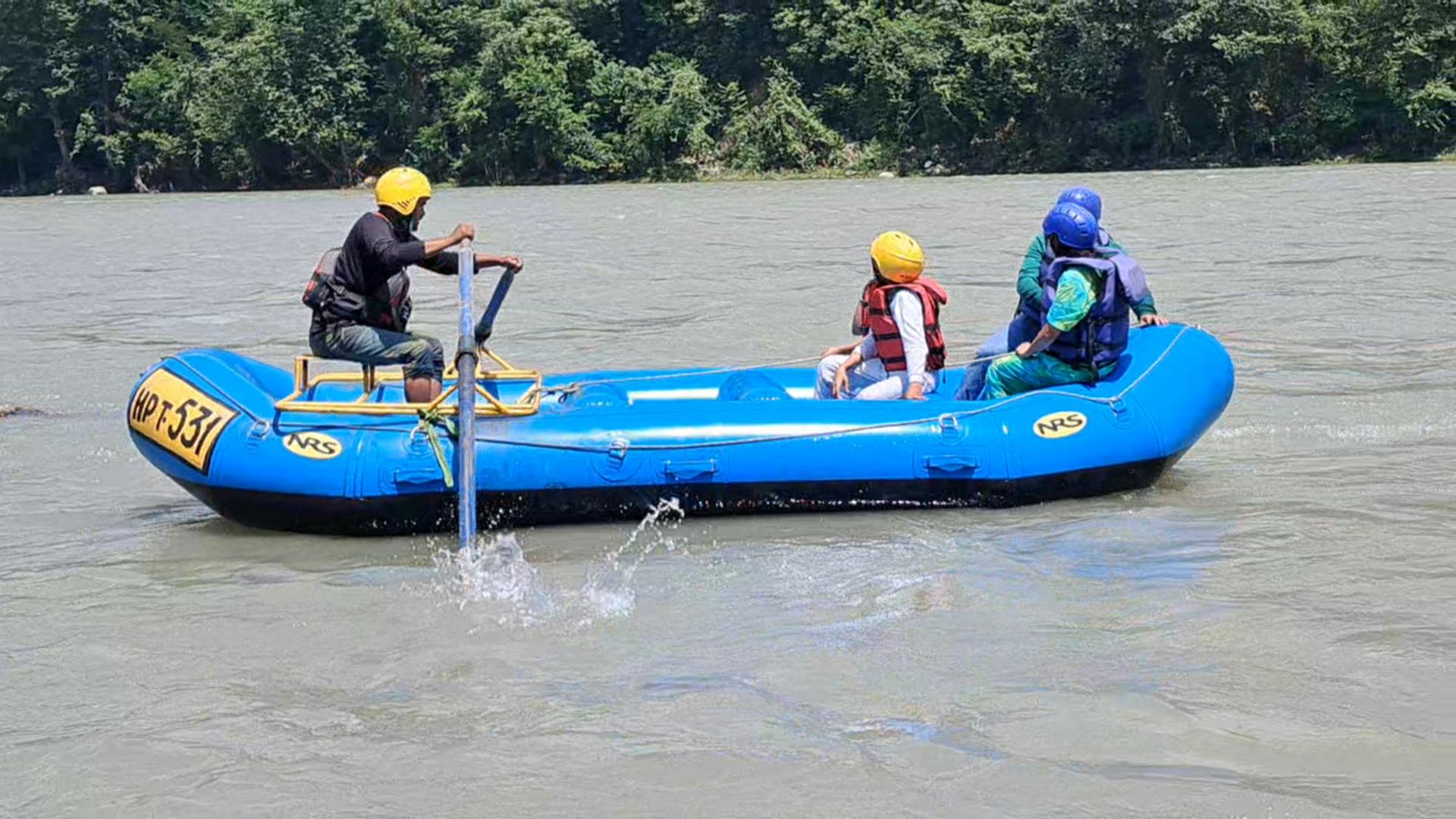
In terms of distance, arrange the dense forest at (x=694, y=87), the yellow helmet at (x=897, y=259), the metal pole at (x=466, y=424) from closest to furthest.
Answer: the metal pole at (x=466, y=424) → the yellow helmet at (x=897, y=259) → the dense forest at (x=694, y=87)

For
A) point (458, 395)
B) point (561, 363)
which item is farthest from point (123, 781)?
point (561, 363)

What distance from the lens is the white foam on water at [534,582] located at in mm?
5668

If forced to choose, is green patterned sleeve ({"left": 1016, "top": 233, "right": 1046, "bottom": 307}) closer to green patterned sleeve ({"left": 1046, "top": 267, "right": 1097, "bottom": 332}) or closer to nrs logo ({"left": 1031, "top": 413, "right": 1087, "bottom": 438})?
green patterned sleeve ({"left": 1046, "top": 267, "right": 1097, "bottom": 332})

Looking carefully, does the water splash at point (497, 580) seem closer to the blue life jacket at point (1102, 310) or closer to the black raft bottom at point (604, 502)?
the black raft bottom at point (604, 502)

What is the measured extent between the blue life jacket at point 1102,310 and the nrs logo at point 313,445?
280 cm

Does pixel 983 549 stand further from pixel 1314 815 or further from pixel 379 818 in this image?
pixel 379 818

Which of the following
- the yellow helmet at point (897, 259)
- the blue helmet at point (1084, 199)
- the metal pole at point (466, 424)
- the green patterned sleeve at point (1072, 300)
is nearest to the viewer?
the metal pole at point (466, 424)

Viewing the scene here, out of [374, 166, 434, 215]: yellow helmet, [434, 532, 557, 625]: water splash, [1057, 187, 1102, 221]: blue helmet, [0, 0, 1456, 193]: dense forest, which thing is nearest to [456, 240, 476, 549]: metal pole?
[434, 532, 557, 625]: water splash

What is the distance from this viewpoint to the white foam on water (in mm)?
5668

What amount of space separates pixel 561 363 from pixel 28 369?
355cm

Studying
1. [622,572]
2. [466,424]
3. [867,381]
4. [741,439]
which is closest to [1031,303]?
[867,381]

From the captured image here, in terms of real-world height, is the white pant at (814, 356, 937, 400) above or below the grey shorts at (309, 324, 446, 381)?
below

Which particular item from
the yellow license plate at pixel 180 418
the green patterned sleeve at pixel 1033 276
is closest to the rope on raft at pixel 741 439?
the yellow license plate at pixel 180 418

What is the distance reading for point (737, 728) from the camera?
4617mm
